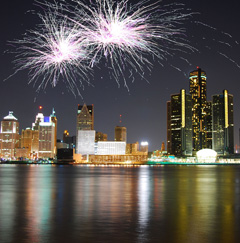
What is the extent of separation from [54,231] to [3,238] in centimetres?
213

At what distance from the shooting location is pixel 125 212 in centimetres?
2077

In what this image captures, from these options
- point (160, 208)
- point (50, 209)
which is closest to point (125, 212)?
point (160, 208)

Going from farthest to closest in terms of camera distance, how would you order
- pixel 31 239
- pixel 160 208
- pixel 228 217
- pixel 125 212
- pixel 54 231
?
1. pixel 160 208
2. pixel 125 212
3. pixel 228 217
4. pixel 54 231
5. pixel 31 239

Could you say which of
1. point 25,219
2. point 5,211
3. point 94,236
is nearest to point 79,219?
point 25,219

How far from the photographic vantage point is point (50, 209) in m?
21.9

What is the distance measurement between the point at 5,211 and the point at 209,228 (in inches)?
465

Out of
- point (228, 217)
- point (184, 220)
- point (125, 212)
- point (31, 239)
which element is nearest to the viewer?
A: point (31, 239)

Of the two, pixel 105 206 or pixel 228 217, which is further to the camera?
pixel 105 206

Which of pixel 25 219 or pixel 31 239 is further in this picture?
pixel 25 219

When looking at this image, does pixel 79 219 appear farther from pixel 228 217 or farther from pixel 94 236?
pixel 228 217

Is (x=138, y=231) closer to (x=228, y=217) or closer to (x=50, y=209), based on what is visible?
(x=228, y=217)

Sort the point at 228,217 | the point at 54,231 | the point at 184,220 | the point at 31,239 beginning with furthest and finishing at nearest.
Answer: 1. the point at 228,217
2. the point at 184,220
3. the point at 54,231
4. the point at 31,239

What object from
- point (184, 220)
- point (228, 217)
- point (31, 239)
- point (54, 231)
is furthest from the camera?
point (228, 217)

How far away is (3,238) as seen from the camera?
13.7 m
